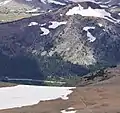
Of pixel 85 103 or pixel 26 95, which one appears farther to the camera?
pixel 26 95

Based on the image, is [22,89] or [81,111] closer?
[81,111]

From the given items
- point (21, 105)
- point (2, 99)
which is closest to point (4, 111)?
point (21, 105)

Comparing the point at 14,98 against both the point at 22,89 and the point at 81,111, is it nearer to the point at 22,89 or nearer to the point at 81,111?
the point at 22,89

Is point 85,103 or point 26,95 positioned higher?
point 26,95

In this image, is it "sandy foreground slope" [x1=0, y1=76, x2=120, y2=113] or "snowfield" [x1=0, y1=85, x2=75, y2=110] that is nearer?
"sandy foreground slope" [x1=0, y1=76, x2=120, y2=113]

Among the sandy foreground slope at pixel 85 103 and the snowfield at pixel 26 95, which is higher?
the snowfield at pixel 26 95
